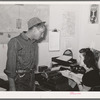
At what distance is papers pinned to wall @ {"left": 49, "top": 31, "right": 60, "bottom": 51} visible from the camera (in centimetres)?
159

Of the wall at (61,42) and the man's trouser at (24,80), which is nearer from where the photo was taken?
the man's trouser at (24,80)

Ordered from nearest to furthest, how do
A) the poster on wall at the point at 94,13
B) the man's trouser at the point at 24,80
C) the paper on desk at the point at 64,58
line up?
the poster on wall at the point at 94,13 < the man's trouser at the point at 24,80 < the paper on desk at the point at 64,58

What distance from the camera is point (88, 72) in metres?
1.42

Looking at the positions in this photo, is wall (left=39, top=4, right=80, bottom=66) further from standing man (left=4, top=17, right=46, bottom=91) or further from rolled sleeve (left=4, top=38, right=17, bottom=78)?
rolled sleeve (left=4, top=38, right=17, bottom=78)

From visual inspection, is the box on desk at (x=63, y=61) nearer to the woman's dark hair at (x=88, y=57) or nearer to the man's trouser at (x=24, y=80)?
the woman's dark hair at (x=88, y=57)

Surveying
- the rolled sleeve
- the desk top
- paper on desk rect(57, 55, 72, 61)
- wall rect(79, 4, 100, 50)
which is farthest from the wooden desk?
the rolled sleeve

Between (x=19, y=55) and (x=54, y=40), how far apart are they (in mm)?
391

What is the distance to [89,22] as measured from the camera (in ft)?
4.83

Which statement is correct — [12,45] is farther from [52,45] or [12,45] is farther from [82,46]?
[82,46]

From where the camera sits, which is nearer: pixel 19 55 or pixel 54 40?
pixel 19 55

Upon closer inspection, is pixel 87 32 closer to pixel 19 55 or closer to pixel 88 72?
pixel 88 72

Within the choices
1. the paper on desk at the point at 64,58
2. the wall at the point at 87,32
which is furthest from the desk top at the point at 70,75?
the wall at the point at 87,32

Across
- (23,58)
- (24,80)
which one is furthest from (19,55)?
(24,80)

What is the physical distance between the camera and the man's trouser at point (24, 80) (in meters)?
1.40
